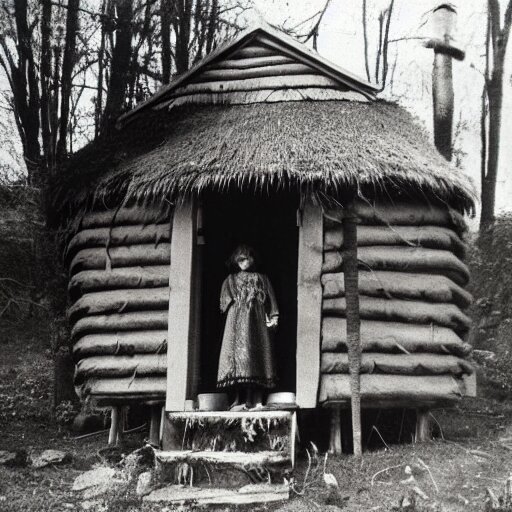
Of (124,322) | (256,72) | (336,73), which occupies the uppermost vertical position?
(256,72)

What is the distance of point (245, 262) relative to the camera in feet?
29.9

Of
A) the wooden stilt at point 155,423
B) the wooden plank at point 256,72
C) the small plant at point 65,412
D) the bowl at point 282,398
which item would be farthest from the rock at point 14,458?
the wooden plank at point 256,72

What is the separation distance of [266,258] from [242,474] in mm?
4528

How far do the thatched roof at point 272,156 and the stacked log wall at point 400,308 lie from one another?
0.38m

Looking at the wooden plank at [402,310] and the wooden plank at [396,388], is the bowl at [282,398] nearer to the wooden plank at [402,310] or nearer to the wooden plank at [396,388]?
the wooden plank at [396,388]

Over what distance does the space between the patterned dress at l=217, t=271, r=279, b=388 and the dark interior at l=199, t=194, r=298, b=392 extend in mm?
1477

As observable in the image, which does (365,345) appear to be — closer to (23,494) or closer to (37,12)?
(23,494)

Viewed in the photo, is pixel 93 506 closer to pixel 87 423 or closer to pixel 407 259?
pixel 87 423

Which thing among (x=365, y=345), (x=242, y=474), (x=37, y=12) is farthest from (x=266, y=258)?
(x=37, y=12)

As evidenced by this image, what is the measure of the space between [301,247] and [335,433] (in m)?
2.12

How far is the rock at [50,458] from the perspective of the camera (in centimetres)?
808

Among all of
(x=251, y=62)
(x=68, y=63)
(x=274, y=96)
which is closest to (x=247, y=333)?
(x=274, y=96)

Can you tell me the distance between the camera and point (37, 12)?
557 inches

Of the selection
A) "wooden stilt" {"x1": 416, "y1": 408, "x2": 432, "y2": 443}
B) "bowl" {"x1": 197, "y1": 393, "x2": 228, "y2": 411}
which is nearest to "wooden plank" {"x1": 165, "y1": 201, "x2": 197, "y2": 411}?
"bowl" {"x1": 197, "y1": 393, "x2": 228, "y2": 411}
